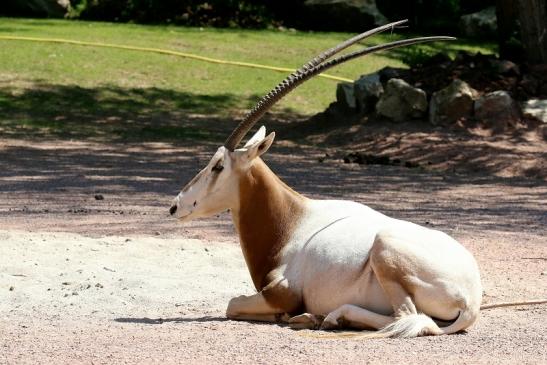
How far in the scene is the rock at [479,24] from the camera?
97.0 feet

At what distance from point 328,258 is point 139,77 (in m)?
16.6

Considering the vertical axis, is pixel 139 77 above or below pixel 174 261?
below

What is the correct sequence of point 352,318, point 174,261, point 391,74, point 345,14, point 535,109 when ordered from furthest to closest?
point 345,14, point 391,74, point 535,109, point 174,261, point 352,318

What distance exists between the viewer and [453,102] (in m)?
17.3

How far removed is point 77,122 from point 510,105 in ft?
22.7

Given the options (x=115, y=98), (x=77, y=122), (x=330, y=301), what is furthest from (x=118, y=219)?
(x=115, y=98)

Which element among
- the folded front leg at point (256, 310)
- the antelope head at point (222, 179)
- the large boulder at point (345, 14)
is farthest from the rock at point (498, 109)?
the large boulder at point (345, 14)

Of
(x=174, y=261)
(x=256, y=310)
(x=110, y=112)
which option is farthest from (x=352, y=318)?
(x=110, y=112)

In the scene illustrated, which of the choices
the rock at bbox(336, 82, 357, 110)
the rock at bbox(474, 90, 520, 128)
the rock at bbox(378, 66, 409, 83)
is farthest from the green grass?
the rock at bbox(474, 90, 520, 128)

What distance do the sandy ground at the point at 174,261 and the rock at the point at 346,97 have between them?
2.47 m

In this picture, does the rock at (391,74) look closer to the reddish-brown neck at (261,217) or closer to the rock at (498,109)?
the rock at (498,109)

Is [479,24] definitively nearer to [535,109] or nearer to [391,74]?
[391,74]

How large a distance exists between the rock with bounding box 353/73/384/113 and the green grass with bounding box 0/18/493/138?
2866mm

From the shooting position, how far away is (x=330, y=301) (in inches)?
263
